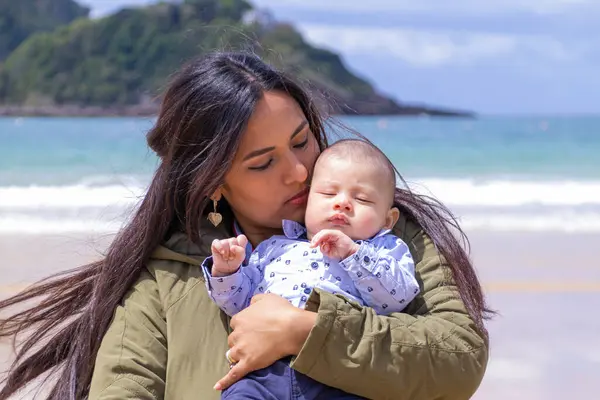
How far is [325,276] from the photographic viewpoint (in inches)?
99.5

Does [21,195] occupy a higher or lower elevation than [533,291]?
lower

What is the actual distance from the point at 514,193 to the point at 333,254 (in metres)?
10.00

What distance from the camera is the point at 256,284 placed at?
2.61 meters

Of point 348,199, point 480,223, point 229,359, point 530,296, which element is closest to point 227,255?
point 229,359

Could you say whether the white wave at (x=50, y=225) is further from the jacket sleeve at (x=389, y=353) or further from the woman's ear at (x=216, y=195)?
the jacket sleeve at (x=389, y=353)

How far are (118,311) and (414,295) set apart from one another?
2.57ft

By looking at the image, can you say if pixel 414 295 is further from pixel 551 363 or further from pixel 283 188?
pixel 551 363

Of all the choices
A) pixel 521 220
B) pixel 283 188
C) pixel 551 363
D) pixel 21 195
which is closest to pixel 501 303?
pixel 551 363

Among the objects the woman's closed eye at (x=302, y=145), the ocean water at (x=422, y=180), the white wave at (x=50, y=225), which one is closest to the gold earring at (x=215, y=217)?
the woman's closed eye at (x=302, y=145)

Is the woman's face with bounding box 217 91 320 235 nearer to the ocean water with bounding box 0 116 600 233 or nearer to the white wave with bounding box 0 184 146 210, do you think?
the ocean water with bounding box 0 116 600 233

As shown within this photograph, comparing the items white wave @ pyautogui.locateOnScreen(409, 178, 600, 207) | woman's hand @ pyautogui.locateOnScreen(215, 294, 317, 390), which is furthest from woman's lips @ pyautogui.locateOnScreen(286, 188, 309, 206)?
white wave @ pyautogui.locateOnScreen(409, 178, 600, 207)

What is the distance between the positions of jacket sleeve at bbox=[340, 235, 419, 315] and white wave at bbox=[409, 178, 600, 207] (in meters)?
7.82

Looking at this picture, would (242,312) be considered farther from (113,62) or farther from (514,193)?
(113,62)

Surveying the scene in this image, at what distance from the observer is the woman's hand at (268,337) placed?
7.80 feet
